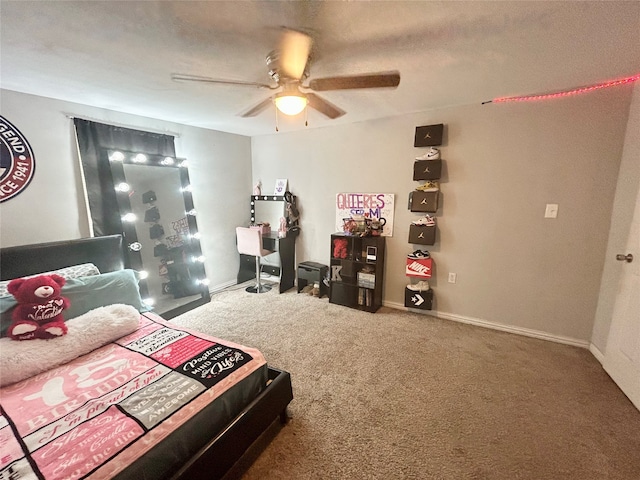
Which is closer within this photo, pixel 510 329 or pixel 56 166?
pixel 56 166

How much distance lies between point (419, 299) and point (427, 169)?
4.62ft

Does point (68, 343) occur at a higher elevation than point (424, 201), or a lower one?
lower

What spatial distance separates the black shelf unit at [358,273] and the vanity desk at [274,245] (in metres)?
0.74

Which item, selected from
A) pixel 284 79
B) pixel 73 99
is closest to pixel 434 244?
pixel 284 79

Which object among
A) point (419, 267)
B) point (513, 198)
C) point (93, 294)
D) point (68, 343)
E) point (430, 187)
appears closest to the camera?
point (68, 343)

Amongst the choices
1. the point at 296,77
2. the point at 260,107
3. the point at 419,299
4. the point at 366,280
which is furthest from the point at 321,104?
the point at 419,299

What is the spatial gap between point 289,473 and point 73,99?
3354 millimetres

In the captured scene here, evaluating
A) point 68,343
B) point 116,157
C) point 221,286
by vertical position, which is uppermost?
point 116,157

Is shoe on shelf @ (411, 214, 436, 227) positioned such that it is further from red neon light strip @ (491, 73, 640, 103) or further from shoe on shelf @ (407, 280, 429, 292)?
red neon light strip @ (491, 73, 640, 103)

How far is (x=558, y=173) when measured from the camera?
2.44 metres

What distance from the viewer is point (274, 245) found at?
4059 millimetres

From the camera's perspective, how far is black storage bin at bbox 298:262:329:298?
3.72m

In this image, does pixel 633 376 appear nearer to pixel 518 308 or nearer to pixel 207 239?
pixel 518 308

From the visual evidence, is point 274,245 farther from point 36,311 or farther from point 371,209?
point 36,311
